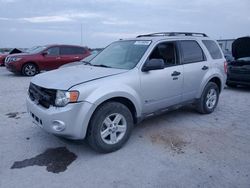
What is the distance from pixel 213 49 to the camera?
555 cm

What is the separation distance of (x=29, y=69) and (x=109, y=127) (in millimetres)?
9691

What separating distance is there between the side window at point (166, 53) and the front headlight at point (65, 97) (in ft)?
5.51

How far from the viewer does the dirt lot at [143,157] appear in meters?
2.94

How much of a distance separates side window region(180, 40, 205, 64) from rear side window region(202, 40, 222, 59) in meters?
0.34

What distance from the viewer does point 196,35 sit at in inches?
214

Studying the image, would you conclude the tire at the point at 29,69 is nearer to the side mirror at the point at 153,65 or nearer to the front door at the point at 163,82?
the front door at the point at 163,82

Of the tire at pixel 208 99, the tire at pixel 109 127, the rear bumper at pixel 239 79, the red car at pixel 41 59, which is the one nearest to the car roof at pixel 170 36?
the tire at pixel 208 99

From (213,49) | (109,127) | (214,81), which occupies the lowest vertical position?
(109,127)

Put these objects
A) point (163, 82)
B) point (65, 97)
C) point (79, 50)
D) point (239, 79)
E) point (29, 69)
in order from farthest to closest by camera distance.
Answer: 1. point (79, 50)
2. point (29, 69)
3. point (239, 79)
4. point (163, 82)
5. point (65, 97)

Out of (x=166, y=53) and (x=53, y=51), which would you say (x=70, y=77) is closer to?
(x=166, y=53)

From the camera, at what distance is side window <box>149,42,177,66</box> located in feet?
14.1

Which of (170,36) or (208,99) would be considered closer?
(170,36)

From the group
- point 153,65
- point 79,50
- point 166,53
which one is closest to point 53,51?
point 79,50

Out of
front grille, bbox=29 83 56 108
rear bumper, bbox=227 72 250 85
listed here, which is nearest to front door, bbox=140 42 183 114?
front grille, bbox=29 83 56 108
